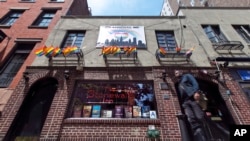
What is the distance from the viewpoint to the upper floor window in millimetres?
10016

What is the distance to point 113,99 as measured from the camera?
289 inches

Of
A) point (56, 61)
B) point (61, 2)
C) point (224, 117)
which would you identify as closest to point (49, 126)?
point (56, 61)

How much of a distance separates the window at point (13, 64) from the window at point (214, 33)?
11.3 metres

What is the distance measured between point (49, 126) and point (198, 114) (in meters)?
5.50

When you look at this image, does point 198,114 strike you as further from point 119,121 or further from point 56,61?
point 56,61

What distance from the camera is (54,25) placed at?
1118 cm

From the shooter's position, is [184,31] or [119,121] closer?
[119,121]

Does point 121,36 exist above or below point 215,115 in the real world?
above

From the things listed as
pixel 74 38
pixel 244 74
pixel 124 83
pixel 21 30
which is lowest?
pixel 124 83

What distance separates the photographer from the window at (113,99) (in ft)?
22.6

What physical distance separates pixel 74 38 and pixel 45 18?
3.94 meters

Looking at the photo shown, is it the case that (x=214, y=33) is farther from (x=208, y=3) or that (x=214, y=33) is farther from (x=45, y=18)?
(x=45, y=18)

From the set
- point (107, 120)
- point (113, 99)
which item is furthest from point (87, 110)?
point (113, 99)

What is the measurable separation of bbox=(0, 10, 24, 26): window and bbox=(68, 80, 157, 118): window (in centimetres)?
→ 847
